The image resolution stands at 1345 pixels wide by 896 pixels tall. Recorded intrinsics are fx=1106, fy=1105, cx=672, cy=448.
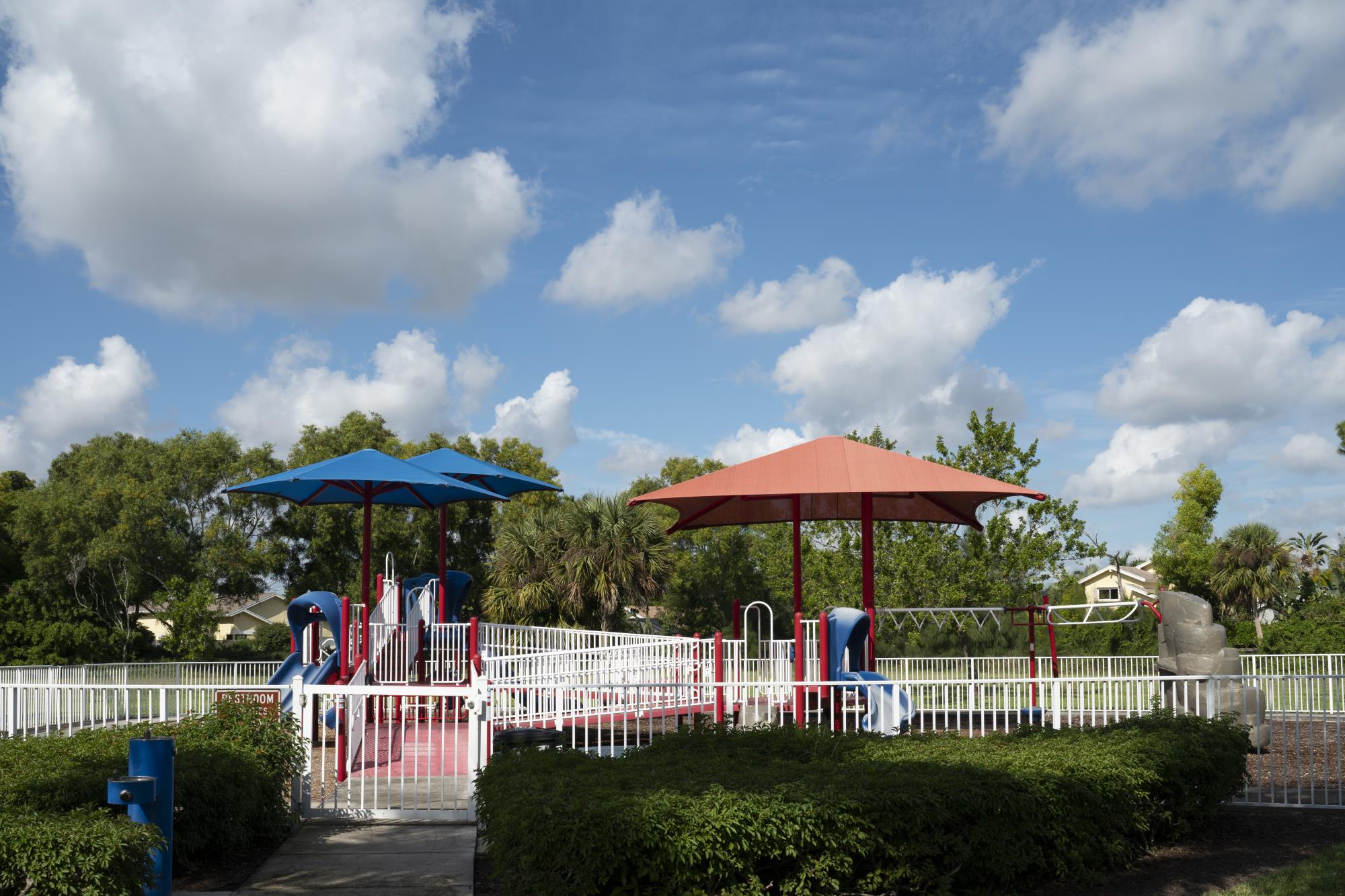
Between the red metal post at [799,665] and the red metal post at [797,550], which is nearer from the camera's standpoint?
the red metal post at [799,665]

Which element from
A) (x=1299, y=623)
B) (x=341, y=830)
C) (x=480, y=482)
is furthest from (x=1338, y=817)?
(x=1299, y=623)

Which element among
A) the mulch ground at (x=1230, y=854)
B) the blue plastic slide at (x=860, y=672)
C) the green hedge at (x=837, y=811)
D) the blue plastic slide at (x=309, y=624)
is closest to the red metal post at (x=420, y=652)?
the blue plastic slide at (x=309, y=624)

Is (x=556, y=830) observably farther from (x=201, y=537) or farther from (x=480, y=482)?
(x=201, y=537)

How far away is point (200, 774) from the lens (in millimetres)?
7473

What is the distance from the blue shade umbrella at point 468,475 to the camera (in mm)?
17281

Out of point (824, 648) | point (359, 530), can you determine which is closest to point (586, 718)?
point (824, 648)

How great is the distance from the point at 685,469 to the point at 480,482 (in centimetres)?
2793

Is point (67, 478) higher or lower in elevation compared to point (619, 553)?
higher

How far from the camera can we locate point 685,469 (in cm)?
4672

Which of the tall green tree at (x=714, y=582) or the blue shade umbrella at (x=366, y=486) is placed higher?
the blue shade umbrella at (x=366, y=486)

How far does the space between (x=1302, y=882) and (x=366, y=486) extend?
12.2 m

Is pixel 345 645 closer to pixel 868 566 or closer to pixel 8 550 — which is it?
pixel 868 566

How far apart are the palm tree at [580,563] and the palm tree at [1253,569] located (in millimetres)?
24052

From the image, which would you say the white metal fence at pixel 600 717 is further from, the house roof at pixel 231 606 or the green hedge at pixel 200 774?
the house roof at pixel 231 606
